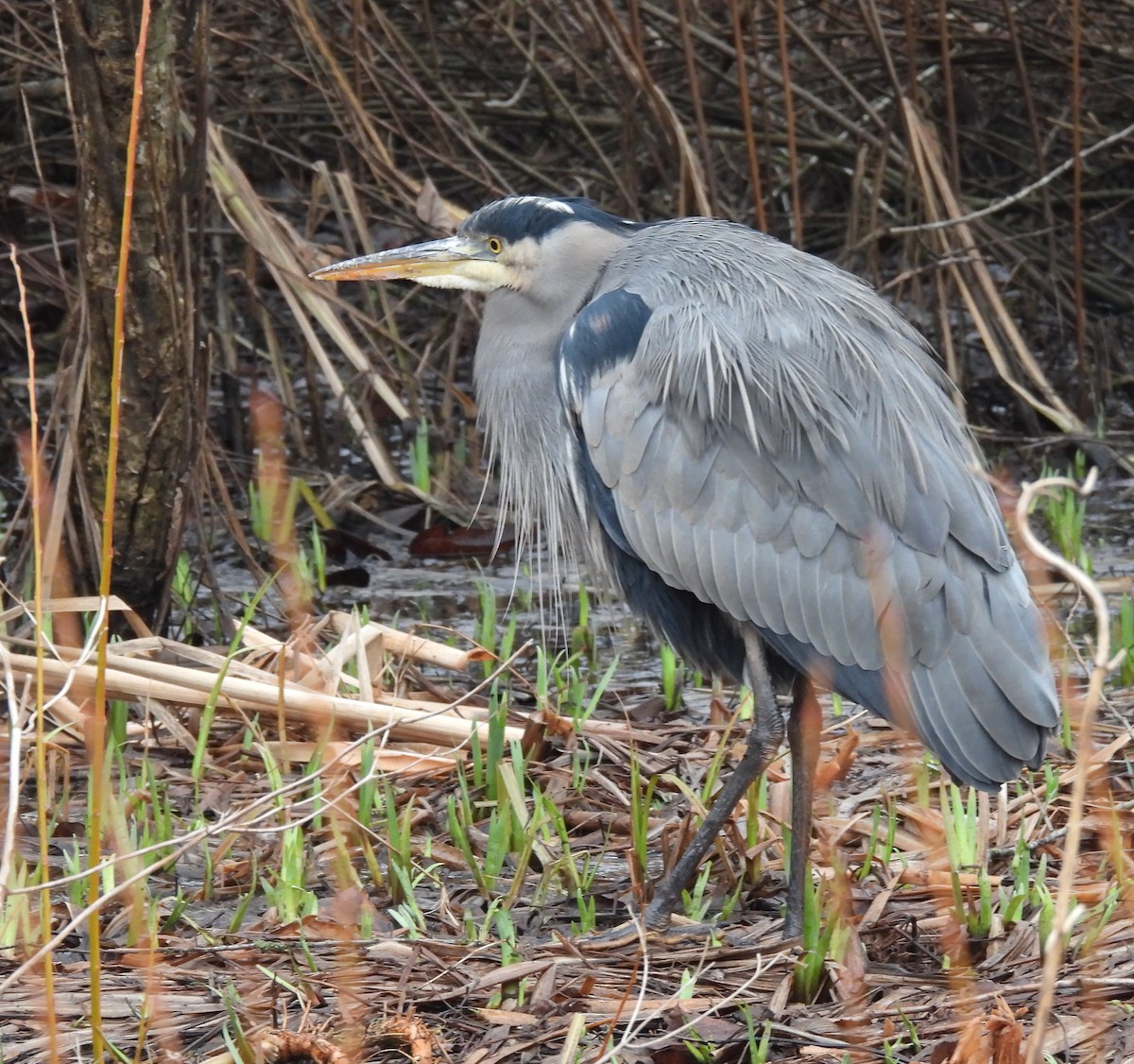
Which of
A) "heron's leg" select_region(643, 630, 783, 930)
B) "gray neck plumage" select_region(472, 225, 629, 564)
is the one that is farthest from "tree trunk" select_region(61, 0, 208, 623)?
"heron's leg" select_region(643, 630, 783, 930)

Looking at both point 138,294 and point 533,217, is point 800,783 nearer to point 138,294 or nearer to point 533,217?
point 533,217

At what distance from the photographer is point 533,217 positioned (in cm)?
340

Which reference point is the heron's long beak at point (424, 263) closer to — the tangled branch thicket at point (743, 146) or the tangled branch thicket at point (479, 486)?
the tangled branch thicket at point (479, 486)

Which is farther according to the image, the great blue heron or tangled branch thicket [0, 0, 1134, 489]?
tangled branch thicket [0, 0, 1134, 489]

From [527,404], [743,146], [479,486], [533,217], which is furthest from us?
[743,146]

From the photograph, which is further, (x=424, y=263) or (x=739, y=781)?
(x=424, y=263)

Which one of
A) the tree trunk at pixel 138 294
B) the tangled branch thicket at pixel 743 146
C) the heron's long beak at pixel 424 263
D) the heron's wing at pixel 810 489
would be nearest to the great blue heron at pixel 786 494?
the heron's wing at pixel 810 489

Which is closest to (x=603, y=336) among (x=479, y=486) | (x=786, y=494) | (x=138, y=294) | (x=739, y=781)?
(x=786, y=494)

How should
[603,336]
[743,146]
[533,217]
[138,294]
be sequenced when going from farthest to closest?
[743,146] < [138,294] < [533,217] < [603,336]

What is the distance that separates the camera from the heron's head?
11.1ft

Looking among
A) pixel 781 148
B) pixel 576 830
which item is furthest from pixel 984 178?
pixel 576 830

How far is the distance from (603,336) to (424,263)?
54 centimetres

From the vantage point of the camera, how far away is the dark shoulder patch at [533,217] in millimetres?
3389

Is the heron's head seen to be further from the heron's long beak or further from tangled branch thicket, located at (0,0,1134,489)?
tangled branch thicket, located at (0,0,1134,489)
